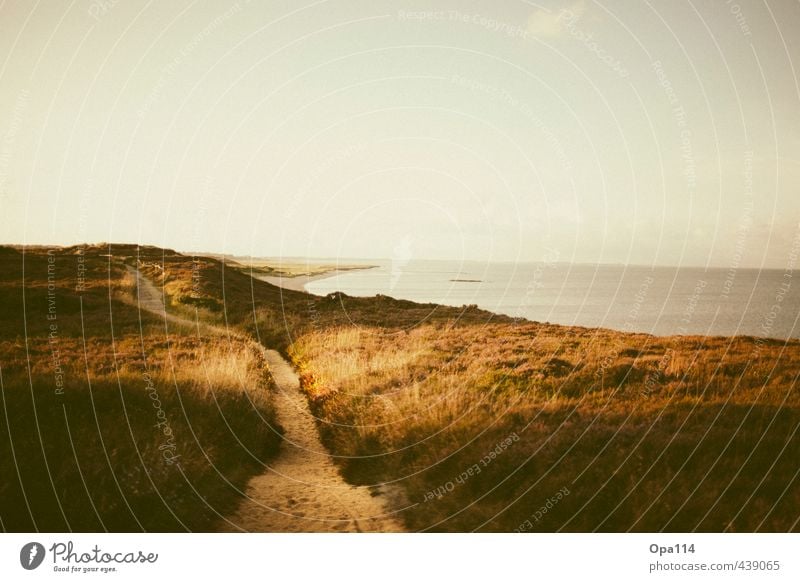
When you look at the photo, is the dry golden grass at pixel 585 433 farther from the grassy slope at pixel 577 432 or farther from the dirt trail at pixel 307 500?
the dirt trail at pixel 307 500

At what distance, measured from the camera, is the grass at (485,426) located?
21.1 ft

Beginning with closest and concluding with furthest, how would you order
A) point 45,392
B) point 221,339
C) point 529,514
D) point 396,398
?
point 529,514
point 45,392
point 396,398
point 221,339

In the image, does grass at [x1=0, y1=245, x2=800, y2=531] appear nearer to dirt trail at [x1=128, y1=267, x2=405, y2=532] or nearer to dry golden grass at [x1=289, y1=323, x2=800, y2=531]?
dry golden grass at [x1=289, y1=323, x2=800, y2=531]

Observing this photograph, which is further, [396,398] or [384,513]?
[396,398]

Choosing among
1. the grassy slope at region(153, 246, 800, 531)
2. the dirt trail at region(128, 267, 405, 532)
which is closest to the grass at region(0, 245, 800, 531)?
the grassy slope at region(153, 246, 800, 531)

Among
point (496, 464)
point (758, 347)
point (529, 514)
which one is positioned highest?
point (758, 347)

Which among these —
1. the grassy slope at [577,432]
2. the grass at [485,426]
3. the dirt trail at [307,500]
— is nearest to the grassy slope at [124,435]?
the grass at [485,426]

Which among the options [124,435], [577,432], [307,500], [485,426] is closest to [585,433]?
[577,432]

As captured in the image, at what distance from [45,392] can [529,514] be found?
8.42 meters

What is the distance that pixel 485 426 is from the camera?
320 inches

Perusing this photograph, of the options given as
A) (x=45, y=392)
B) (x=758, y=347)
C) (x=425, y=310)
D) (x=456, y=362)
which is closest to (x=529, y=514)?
(x=456, y=362)

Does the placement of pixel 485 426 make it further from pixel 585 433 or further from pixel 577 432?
pixel 585 433

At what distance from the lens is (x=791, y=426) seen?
7.36 metres
